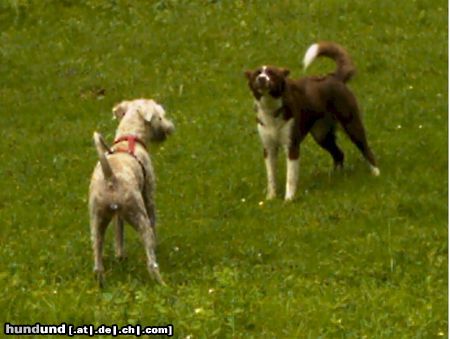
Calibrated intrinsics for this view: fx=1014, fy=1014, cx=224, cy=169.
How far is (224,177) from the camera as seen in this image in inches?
660

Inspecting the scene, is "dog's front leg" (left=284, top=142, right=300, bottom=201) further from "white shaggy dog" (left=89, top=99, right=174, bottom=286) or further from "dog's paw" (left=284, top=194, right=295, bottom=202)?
"white shaggy dog" (left=89, top=99, right=174, bottom=286)

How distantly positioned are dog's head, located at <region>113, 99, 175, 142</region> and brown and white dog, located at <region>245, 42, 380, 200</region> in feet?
9.44

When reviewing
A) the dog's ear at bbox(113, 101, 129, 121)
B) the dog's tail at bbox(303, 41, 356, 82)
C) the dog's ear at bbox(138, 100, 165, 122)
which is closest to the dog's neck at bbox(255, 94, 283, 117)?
the dog's tail at bbox(303, 41, 356, 82)

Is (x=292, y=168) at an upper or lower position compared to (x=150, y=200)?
upper

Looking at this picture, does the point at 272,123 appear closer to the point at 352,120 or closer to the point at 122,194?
the point at 352,120

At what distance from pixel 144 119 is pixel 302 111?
3.99 m

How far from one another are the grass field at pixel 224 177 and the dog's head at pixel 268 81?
5.55 ft

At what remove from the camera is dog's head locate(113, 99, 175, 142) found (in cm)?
1249

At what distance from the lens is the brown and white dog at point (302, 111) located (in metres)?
15.5

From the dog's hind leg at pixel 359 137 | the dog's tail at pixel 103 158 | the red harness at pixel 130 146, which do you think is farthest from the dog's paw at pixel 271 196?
the dog's tail at pixel 103 158

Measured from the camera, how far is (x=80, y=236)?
14.1 metres

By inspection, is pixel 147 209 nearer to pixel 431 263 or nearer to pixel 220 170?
Result: pixel 431 263

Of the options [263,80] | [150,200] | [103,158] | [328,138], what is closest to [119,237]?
[150,200]

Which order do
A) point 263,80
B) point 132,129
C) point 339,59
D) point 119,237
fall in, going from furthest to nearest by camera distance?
point 339,59 → point 263,80 → point 132,129 → point 119,237
